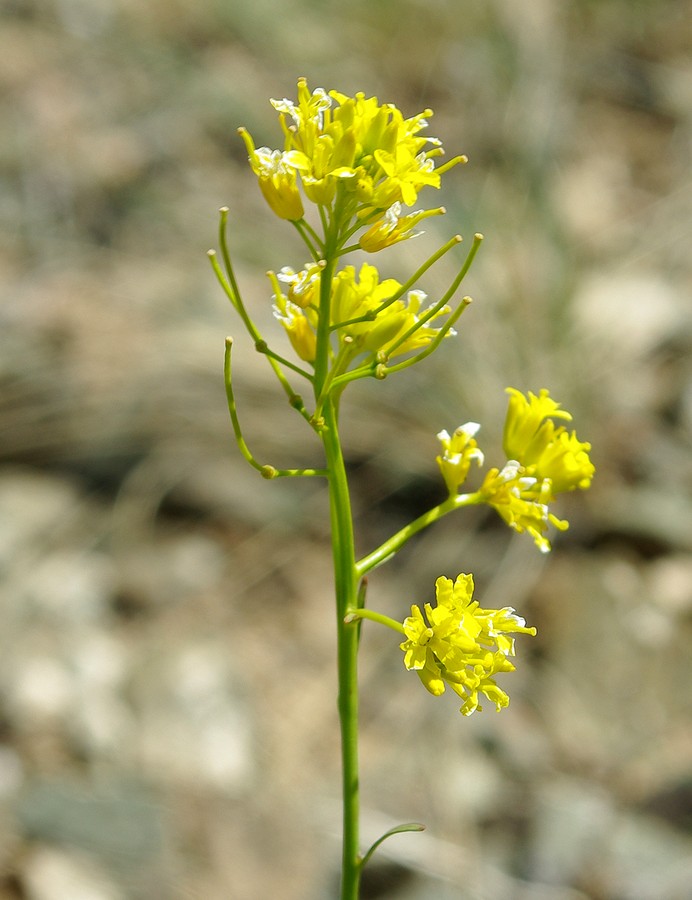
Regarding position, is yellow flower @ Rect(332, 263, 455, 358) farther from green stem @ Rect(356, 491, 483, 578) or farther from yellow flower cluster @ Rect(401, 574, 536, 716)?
yellow flower cluster @ Rect(401, 574, 536, 716)

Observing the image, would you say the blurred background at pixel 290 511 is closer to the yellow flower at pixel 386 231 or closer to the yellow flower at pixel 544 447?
the yellow flower at pixel 544 447

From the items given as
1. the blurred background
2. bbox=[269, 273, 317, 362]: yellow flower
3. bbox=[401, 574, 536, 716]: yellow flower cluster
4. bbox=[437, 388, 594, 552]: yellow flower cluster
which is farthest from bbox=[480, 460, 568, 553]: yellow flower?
the blurred background

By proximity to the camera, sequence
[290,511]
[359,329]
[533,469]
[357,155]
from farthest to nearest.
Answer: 1. [290,511]
2. [533,469]
3. [359,329]
4. [357,155]

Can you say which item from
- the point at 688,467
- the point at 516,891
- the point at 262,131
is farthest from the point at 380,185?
the point at 262,131

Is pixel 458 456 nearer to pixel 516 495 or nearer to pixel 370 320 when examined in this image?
pixel 516 495

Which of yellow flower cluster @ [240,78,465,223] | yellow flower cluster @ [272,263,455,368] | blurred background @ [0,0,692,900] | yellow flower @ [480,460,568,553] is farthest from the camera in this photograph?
blurred background @ [0,0,692,900]

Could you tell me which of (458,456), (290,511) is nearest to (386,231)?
(458,456)
